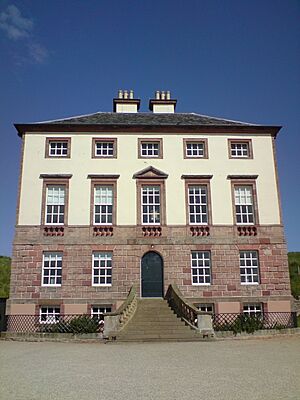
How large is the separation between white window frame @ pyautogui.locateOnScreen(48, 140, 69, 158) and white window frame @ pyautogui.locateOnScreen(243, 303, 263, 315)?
1370 centimetres

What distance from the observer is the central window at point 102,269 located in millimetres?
22531

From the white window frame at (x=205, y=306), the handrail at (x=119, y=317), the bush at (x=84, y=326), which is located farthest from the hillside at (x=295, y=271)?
the bush at (x=84, y=326)

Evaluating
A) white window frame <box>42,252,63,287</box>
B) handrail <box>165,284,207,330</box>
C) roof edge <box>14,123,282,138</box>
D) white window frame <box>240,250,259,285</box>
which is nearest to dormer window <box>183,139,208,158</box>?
roof edge <box>14,123,282,138</box>

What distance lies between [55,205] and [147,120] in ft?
27.3

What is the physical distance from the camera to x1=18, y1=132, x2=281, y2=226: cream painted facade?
23.5 metres

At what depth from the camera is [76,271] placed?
22.5 m

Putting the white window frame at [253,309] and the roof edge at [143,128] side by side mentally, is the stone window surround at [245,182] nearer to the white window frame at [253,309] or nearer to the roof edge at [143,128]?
the roof edge at [143,128]

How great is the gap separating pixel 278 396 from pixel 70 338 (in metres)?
11.2

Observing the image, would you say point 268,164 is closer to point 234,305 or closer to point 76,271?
point 234,305

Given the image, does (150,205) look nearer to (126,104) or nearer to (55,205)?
(55,205)

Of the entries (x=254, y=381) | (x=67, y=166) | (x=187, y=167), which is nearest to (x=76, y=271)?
(x=67, y=166)

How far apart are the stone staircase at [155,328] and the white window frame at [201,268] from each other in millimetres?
2885

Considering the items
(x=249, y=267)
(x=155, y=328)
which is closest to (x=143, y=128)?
(x=249, y=267)

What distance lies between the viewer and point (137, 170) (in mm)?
24188
